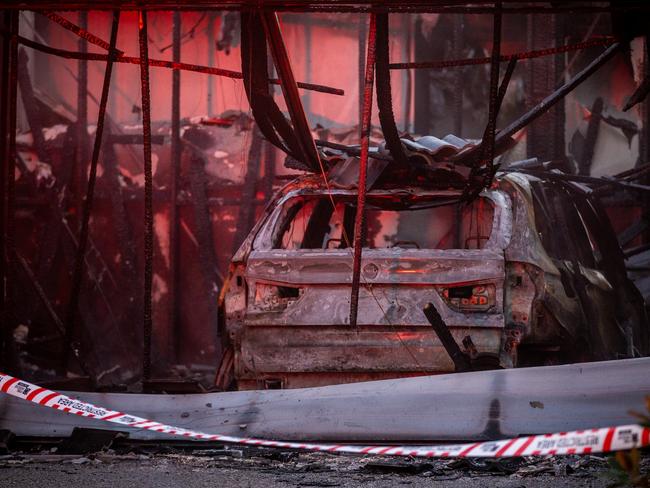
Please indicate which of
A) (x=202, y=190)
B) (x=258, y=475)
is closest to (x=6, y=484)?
(x=258, y=475)

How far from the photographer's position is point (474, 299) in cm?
680

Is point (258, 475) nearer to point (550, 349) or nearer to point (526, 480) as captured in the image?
point (526, 480)

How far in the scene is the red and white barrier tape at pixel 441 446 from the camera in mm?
4027

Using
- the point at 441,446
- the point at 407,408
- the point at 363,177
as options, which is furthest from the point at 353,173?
the point at 441,446

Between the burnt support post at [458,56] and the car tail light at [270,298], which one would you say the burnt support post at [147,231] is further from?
the burnt support post at [458,56]

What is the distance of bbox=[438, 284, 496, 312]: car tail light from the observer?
6.77 m

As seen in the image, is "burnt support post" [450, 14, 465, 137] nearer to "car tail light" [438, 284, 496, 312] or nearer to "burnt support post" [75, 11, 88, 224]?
"burnt support post" [75, 11, 88, 224]

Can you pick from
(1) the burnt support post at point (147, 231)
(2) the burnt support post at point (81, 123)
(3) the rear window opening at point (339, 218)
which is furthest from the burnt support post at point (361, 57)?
(1) the burnt support post at point (147, 231)

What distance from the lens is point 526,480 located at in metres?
5.27

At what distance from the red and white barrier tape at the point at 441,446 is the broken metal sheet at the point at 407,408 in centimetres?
15

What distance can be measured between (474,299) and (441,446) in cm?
163

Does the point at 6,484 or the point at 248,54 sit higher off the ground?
the point at 248,54

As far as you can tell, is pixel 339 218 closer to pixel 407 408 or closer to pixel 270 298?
pixel 270 298

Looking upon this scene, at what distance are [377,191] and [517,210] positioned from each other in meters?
1.06
